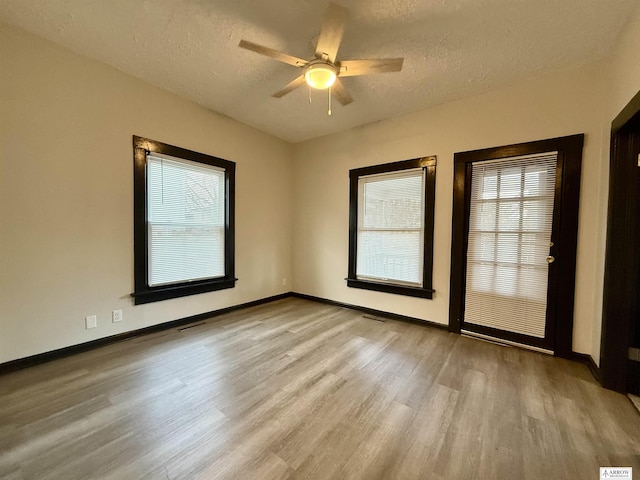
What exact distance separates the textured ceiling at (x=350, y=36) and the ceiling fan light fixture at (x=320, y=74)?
316mm

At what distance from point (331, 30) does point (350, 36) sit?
47cm

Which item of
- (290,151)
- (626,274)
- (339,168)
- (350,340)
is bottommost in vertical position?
(350,340)

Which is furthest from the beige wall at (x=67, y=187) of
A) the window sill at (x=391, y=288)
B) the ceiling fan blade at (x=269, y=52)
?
the window sill at (x=391, y=288)

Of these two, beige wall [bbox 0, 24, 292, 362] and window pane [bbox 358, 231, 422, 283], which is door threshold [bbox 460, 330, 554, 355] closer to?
window pane [bbox 358, 231, 422, 283]

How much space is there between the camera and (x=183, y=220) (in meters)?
3.33

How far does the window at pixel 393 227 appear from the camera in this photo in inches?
134

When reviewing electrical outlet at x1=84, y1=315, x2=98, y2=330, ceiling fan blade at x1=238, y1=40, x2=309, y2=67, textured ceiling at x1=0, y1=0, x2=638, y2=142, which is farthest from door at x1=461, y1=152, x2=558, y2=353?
electrical outlet at x1=84, y1=315, x2=98, y2=330

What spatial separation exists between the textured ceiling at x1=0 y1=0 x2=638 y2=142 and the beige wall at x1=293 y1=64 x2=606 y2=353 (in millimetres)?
259

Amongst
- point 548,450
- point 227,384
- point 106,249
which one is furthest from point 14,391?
point 548,450

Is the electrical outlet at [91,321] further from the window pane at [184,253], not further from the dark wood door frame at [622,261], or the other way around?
the dark wood door frame at [622,261]

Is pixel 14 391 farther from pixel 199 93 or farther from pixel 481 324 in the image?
pixel 481 324

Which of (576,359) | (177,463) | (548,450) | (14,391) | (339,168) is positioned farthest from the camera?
(339,168)

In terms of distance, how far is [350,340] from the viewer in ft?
9.71

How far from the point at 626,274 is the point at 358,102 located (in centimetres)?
298
